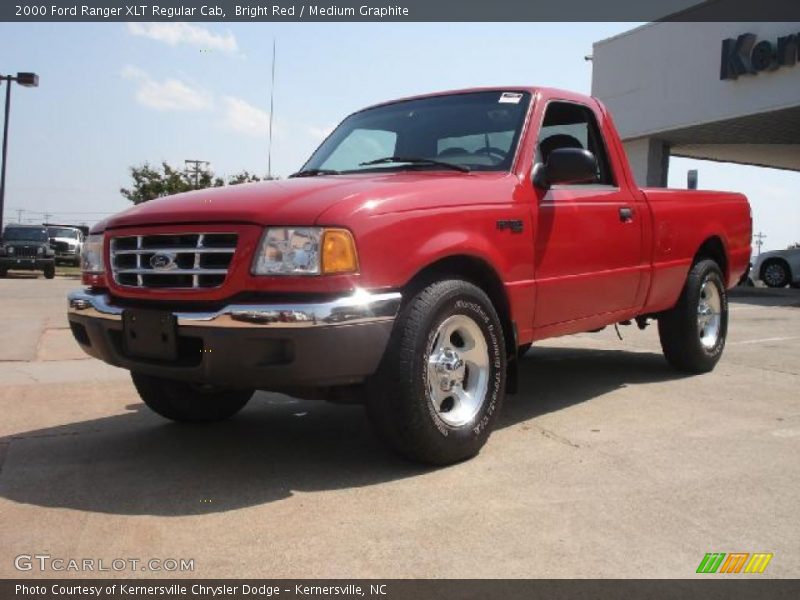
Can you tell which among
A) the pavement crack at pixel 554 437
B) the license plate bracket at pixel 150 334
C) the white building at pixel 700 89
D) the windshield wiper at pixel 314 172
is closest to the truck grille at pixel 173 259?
the license plate bracket at pixel 150 334

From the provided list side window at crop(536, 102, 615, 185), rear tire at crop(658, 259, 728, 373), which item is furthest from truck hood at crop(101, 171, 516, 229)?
rear tire at crop(658, 259, 728, 373)

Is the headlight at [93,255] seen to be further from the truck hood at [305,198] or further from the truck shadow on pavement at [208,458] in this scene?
the truck shadow on pavement at [208,458]

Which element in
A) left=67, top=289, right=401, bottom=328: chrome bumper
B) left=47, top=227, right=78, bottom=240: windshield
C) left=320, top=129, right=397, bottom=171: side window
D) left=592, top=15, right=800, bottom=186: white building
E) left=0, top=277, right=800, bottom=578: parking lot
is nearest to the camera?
left=0, top=277, right=800, bottom=578: parking lot

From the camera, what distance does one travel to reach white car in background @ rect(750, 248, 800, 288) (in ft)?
62.4

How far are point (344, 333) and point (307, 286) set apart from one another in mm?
252

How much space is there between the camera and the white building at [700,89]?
17953 mm

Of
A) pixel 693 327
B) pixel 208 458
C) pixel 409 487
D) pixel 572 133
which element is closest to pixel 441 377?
pixel 409 487

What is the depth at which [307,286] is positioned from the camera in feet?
10.2

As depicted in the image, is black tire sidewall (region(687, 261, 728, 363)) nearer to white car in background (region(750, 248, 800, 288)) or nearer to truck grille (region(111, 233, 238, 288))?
truck grille (region(111, 233, 238, 288))

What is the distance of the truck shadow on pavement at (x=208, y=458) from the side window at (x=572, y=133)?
159cm

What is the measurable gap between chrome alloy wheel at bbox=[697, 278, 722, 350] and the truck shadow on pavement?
1.38m

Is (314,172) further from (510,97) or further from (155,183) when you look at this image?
(155,183)

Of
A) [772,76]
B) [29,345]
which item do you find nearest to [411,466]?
[29,345]

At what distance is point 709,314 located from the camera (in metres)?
6.22
